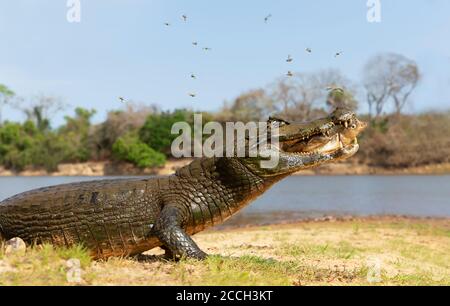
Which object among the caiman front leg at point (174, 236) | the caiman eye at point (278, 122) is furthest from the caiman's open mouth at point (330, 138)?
the caiman front leg at point (174, 236)

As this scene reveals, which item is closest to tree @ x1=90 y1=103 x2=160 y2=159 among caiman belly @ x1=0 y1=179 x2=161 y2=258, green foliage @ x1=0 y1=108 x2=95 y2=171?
green foliage @ x1=0 y1=108 x2=95 y2=171

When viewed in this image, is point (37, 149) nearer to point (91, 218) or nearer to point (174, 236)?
point (91, 218)

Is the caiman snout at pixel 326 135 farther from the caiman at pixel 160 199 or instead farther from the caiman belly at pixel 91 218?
the caiman belly at pixel 91 218

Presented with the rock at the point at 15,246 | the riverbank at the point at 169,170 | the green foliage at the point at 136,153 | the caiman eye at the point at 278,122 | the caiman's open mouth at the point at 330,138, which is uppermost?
the caiman eye at the point at 278,122

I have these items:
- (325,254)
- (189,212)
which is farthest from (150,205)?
(325,254)
